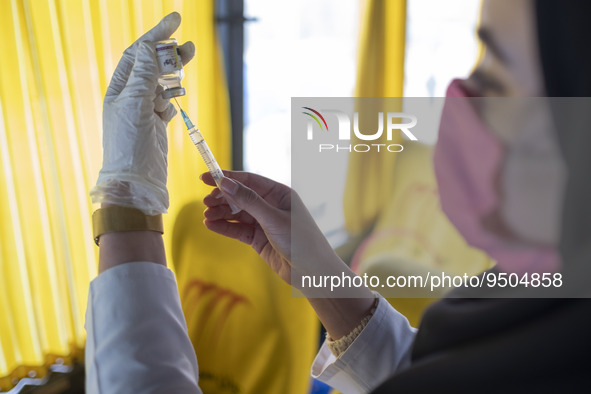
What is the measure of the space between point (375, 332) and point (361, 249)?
956 mm

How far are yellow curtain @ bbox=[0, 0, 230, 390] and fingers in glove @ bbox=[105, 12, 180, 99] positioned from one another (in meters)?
0.56

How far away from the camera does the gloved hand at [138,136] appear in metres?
0.84

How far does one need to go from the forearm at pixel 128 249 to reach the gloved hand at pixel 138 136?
0.06m

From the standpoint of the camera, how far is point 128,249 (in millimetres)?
763

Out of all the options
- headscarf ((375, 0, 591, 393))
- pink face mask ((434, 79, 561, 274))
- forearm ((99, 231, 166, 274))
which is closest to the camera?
headscarf ((375, 0, 591, 393))

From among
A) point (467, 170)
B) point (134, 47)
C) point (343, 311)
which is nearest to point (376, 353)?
point (343, 311)

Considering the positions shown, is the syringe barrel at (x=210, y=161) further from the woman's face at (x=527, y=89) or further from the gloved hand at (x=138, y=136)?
the woman's face at (x=527, y=89)

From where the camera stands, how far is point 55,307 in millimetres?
1430

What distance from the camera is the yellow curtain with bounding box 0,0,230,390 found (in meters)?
1.28

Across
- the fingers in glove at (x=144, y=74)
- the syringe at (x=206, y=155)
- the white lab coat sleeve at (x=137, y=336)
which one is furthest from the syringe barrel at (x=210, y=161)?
the white lab coat sleeve at (x=137, y=336)

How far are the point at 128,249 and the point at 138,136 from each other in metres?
0.24

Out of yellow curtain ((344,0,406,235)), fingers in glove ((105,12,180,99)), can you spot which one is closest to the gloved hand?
fingers in glove ((105,12,180,99))

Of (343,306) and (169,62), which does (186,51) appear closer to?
(169,62)

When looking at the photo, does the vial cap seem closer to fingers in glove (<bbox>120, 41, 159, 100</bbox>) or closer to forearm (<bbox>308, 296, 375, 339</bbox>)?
fingers in glove (<bbox>120, 41, 159, 100</bbox>)
